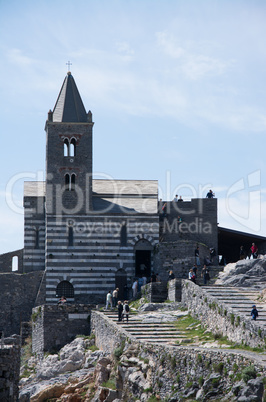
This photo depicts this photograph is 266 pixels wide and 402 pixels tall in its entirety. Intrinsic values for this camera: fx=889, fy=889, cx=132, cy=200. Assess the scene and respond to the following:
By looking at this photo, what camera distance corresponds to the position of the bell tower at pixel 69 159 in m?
56.4

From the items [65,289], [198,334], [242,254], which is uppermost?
[242,254]

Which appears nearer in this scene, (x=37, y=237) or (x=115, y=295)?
(x=115, y=295)

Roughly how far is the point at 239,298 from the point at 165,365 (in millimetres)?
9885

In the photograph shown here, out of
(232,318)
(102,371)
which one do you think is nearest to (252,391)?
(232,318)

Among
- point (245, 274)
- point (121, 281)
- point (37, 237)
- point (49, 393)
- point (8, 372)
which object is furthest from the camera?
point (37, 237)

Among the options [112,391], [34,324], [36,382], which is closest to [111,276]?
[34,324]

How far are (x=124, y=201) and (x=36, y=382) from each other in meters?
18.6

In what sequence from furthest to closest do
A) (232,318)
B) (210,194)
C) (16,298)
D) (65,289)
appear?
(210,194), (65,289), (16,298), (232,318)

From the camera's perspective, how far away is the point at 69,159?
187 ft

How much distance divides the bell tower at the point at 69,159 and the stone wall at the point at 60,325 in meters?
9.61

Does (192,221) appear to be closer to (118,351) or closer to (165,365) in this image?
(118,351)

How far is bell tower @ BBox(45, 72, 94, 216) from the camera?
185 feet

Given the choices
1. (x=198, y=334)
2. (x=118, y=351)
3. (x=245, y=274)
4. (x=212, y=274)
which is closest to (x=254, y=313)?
(x=198, y=334)

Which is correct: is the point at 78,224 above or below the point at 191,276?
above
